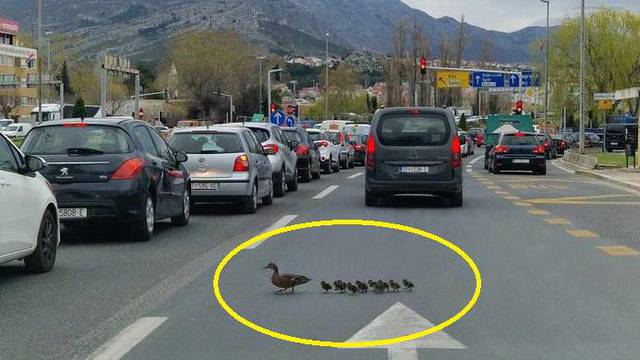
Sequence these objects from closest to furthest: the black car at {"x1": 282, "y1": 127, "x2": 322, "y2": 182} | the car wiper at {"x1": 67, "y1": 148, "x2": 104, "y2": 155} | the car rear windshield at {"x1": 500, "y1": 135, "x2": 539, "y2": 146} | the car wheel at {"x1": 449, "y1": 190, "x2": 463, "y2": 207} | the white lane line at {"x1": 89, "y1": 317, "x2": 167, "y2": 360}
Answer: the white lane line at {"x1": 89, "y1": 317, "x2": 167, "y2": 360} → the car wiper at {"x1": 67, "y1": 148, "x2": 104, "y2": 155} → the car wheel at {"x1": 449, "y1": 190, "x2": 463, "y2": 207} → the black car at {"x1": 282, "y1": 127, "x2": 322, "y2": 182} → the car rear windshield at {"x1": 500, "y1": 135, "x2": 539, "y2": 146}

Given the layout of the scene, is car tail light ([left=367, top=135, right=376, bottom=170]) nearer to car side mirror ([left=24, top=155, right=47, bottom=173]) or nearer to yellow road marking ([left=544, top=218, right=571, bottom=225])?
yellow road marking ([left=544, top=218, right=571, bottom=225])

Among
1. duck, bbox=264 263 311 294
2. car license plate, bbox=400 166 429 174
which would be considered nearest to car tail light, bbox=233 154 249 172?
car license plate, bbox=400 166 429 174

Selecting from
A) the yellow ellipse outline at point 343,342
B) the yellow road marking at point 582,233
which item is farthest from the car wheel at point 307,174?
the yellow road marking at point 582,233

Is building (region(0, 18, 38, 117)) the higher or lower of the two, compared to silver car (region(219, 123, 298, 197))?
higher

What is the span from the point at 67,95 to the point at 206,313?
5039 inches

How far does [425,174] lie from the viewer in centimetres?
1841

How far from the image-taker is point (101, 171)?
12703 millimetres

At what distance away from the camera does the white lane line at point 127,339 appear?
6429 mm

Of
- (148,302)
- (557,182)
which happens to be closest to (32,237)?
(148,302)

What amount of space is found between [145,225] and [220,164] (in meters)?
4.38

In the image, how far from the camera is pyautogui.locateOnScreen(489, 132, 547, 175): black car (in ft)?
115

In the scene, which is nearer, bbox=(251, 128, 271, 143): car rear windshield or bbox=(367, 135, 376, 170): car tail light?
bbox=(367, 135, 376, 170): car tail light

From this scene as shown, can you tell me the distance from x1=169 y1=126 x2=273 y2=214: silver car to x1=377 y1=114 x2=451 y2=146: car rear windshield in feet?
8.90

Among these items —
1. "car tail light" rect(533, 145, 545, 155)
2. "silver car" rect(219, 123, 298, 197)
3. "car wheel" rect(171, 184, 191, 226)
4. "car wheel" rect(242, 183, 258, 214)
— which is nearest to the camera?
"car wheel" rect(171, 184, 191, 226)
